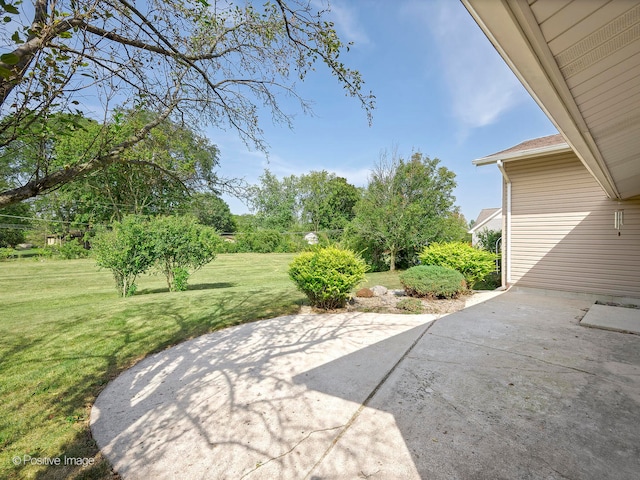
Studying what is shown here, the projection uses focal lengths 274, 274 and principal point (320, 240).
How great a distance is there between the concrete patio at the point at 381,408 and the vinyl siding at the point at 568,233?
10.9 feet

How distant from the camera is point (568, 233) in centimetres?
677

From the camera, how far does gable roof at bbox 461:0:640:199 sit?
1.08 meters

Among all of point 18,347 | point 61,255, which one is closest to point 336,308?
point 18,347

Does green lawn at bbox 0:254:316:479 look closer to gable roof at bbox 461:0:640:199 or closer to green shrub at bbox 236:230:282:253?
gable roof at bbox 461:0:640:199

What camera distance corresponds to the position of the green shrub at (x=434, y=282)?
6.29 meters

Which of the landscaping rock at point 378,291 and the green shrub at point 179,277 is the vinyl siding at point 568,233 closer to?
the landscaping rock at point 378,291

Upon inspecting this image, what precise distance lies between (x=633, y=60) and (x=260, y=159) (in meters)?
3.72

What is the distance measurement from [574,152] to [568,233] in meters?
4.01

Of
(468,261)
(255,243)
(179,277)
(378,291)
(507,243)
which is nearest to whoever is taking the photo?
(378,291)

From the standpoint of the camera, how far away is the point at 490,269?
748cm

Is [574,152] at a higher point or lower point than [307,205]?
lower

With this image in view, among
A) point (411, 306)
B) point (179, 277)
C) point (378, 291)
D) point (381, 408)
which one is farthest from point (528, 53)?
point (179, 277)

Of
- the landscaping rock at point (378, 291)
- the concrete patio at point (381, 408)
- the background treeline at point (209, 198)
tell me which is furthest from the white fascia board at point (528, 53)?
the landscaping rock at point (378, 291)

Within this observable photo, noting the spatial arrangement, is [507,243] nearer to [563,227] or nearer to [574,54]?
[563,227]
